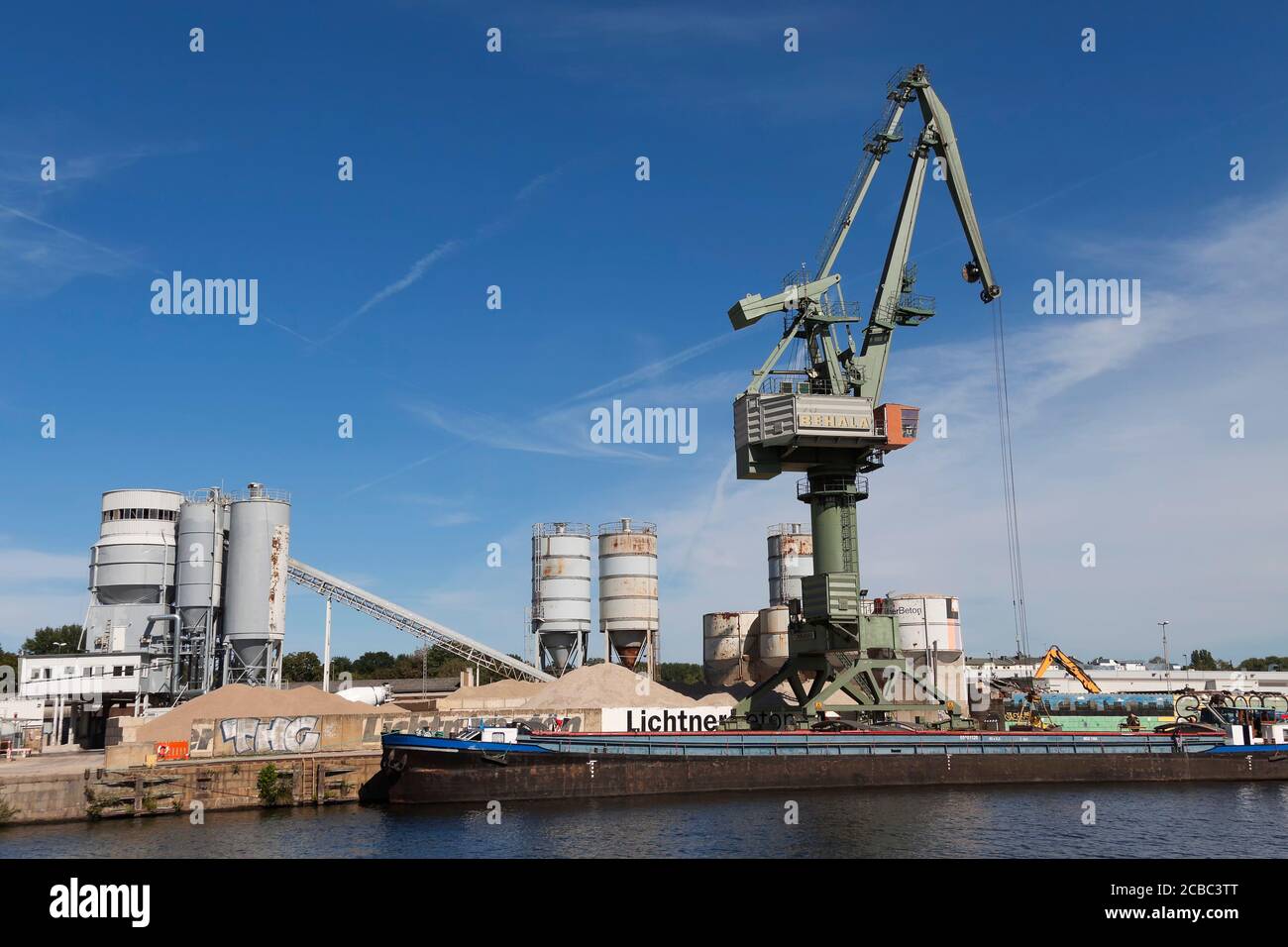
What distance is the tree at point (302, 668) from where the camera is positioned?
449 feet

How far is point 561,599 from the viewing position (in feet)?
296

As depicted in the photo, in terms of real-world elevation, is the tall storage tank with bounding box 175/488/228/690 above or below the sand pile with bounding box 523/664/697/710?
above

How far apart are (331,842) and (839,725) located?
106 ft

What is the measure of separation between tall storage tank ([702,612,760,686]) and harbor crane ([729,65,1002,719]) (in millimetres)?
27957

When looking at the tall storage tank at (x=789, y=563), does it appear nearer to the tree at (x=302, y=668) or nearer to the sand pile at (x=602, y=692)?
the sand pile at (x=602, y=692)

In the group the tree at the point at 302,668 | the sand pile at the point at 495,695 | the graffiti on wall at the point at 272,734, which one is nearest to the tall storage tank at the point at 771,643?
the sand pile at the point at 495,695

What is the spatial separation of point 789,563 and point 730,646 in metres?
11.7

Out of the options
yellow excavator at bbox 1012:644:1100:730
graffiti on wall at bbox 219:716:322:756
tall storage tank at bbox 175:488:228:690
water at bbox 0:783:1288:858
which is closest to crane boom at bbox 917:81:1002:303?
yellow excavator at bbox 1012:644:1100:730

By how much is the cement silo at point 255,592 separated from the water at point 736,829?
96.3ft

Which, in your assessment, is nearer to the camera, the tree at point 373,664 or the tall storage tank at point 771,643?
the tall storage tank at point 771,643

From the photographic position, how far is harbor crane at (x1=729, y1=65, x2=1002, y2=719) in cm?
6241

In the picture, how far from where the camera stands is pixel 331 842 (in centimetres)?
3919

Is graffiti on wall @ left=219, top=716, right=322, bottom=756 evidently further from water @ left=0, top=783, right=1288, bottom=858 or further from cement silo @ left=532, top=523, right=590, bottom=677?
cement silo @ left=532, top=523, right=590, bottom=677
